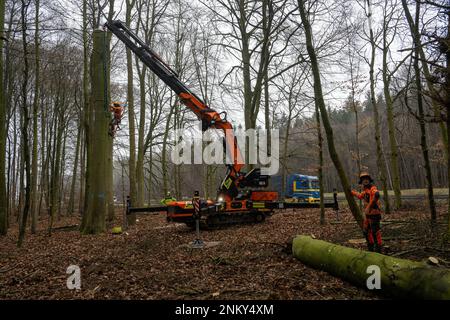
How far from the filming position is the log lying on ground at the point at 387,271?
151 inches

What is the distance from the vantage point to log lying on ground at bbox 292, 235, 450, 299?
3844 mm

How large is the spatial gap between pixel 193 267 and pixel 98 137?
6.70 m

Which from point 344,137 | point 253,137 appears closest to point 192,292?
point 253,137

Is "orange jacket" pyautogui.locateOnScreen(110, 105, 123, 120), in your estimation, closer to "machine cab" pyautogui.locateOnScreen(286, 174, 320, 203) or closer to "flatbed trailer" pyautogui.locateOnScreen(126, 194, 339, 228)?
"flatbed trailer" pyautogui.locateOnScreen(126, 194, 339, 228)

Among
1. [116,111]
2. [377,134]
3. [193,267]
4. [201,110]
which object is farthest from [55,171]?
[377,134]

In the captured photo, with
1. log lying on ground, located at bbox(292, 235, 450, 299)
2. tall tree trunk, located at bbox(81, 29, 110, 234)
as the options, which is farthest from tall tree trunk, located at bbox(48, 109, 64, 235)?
log lying on ground, located at bbox(292, 235, 450, 299)

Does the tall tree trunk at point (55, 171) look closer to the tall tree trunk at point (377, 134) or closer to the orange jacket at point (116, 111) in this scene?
the orange jacket at point (116, 111)

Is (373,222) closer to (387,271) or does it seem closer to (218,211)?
(387,271)

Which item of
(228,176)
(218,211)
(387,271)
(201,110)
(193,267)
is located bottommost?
(193,267)

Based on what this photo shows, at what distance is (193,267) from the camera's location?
6309 millimetres

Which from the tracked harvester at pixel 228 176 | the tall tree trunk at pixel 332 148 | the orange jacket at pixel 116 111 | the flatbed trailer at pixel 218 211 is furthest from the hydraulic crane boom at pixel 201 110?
the tall tree trunk at pixel 332 148

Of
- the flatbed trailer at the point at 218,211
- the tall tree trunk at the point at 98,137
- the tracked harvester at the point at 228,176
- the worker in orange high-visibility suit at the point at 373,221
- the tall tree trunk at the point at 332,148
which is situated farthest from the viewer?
the tracked harvester at the point at 228,176

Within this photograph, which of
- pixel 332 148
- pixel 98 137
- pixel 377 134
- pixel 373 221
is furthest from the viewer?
pixel 377 134

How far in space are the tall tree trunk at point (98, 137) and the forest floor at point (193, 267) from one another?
5.32ft
